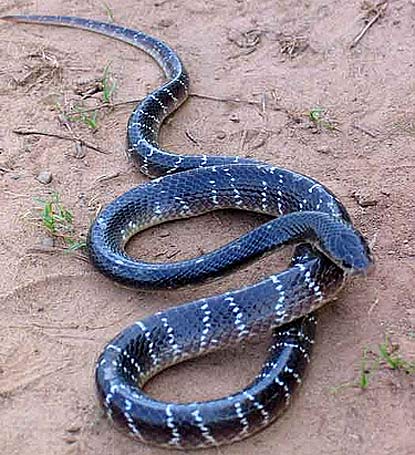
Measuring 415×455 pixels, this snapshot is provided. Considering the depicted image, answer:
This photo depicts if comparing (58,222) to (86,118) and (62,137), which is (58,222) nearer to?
(62,137)

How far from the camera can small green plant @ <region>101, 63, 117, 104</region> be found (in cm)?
941

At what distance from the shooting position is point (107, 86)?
9609mm

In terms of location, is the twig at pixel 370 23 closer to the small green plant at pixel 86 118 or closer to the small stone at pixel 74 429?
the small green plant at pixel 86 118

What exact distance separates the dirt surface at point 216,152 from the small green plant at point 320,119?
0.02 m

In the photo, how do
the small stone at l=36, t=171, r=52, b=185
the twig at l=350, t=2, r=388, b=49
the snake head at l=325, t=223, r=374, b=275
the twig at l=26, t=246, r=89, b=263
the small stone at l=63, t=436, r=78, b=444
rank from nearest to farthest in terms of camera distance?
the small stone at l=63, t=436, r=78, b=444, the snake head at l=325, t=223, r=374, b=275, the twig at l=26, t=246, r=89, b=263, the small stone at l=36, t=171, r=52, b=185, the twig at l=350, t=2, r=388, b=49

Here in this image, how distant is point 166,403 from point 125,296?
151 cm

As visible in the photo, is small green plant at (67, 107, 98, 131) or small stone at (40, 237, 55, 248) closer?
small stone at (40, 237, 55, 248)

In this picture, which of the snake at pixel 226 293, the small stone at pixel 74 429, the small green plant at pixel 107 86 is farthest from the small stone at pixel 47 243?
the small green plant at pixel 107 86

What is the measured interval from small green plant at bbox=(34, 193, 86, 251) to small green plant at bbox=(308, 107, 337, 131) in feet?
9.19

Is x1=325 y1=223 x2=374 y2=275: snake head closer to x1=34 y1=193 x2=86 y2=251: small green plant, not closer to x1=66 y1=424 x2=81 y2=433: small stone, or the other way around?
x1=66 y1=424 x2=81 y2=433: small stone

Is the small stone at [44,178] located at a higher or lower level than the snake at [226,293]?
lower

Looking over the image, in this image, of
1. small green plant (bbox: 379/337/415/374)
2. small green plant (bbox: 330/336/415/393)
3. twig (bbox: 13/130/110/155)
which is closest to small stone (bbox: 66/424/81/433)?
small green plant (bbox: 330/336/415/393)

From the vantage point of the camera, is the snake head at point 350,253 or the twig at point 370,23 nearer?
the snake head at point 350,253

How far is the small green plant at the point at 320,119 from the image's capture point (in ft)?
28.6
